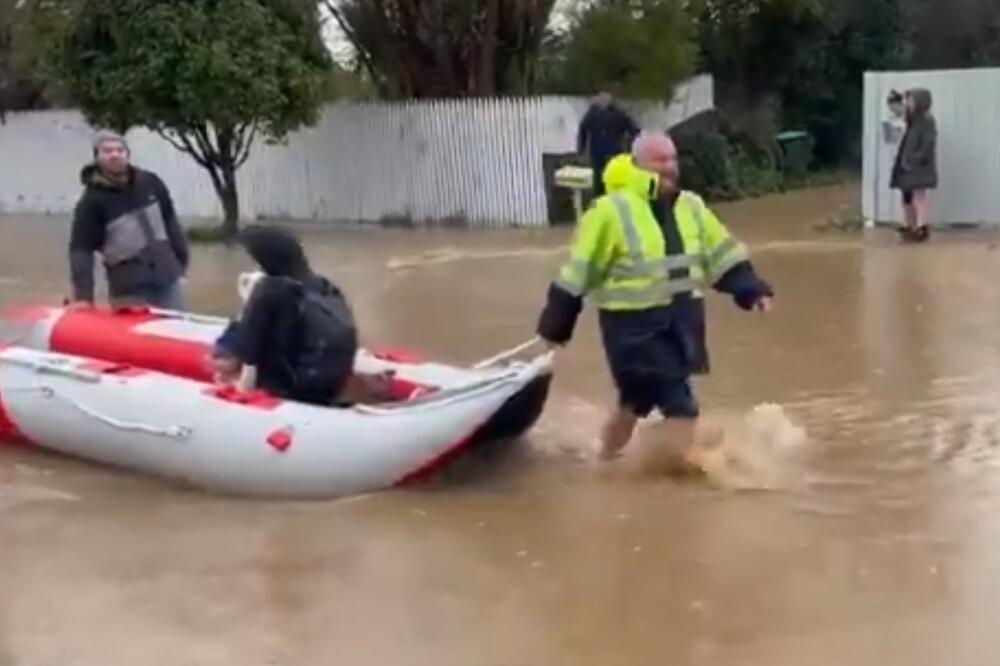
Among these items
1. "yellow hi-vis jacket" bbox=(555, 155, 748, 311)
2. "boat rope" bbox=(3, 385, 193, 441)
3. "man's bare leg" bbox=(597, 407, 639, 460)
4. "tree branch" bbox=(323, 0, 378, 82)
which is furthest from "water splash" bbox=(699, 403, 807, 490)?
"tree branch" bbox=(323, 0, 378, 82)

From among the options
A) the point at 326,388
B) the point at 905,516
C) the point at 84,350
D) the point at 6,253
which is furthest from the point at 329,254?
the point at 905,516

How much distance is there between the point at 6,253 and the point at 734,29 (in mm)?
11901

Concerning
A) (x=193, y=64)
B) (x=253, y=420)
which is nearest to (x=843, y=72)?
(x=193, y=64)

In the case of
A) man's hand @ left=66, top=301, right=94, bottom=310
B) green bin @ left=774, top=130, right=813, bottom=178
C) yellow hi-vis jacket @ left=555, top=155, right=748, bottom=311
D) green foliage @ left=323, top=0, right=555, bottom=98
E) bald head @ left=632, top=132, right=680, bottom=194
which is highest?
green foliage @ left=323, top=0, right=555, bottom=98

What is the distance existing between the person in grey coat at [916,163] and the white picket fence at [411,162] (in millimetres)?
6201

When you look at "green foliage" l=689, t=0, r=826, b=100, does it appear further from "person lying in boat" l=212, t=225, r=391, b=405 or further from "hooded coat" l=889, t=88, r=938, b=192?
"person lying in boat" l=212, t=225, r=391, b=405

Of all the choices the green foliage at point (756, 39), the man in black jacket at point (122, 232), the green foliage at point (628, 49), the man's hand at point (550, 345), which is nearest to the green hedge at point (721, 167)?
the green foliage at point (628, 49)

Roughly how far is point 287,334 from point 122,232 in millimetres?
2192

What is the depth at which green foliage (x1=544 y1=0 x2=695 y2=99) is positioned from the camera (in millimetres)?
24609

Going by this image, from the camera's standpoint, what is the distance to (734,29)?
29344mm

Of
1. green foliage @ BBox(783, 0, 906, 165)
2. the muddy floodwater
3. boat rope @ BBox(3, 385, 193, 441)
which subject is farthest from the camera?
green foliage @ BBox(783, 0, 906, 165)

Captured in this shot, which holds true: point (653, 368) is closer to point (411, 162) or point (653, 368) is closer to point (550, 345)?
point (550, 345)

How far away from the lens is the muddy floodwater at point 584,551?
6.33m

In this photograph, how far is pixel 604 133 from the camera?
2127 centimetres
